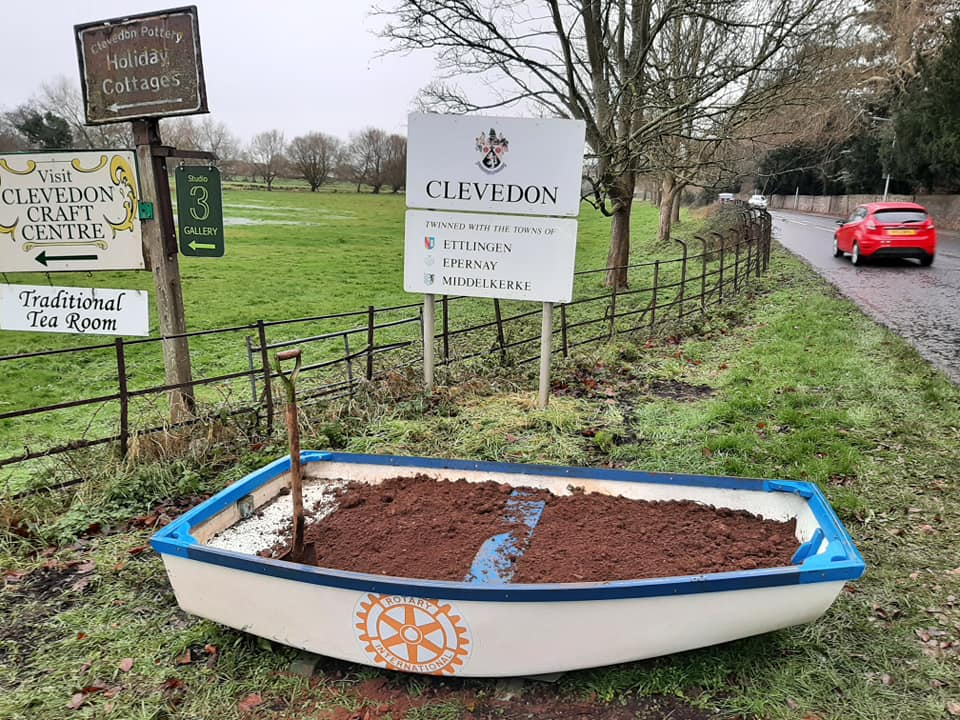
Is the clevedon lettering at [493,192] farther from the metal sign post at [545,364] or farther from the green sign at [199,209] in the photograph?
the green sign at [199,209]

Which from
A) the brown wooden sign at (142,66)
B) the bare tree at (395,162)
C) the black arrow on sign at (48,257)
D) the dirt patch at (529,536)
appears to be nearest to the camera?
the dirt patch at (529,536)

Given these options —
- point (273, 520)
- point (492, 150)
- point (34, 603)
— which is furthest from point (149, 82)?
point (34, 603)

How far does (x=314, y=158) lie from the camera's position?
4094cm

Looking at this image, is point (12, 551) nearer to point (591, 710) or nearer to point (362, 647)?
point (362, 647)

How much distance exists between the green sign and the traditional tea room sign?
12.4 inches

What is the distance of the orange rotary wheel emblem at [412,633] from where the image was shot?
270 centimetres

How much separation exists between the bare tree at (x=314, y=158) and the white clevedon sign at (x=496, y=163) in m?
35.5

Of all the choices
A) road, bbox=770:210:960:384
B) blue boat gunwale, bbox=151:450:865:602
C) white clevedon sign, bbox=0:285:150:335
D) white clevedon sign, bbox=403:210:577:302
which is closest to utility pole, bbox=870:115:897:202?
road, bbox=770:210:960:384

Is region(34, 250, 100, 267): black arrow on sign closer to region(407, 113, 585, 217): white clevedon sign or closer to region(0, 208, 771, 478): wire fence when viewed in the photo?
region(0, 208, 771, 478): wire fence

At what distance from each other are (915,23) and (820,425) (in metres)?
32.7

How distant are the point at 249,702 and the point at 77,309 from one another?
307 centimetres

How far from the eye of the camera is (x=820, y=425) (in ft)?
18.4

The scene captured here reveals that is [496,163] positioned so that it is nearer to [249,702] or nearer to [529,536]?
[529,536]

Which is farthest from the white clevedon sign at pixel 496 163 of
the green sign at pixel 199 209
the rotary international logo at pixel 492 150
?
the green sign at pixel 199 209
